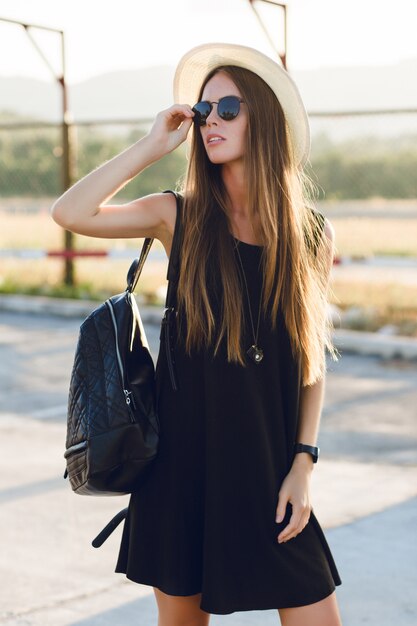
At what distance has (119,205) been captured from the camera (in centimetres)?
279

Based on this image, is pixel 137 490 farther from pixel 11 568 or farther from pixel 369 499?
pixel 369 499

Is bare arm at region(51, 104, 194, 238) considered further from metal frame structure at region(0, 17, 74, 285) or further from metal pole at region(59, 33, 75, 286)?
metal pole at region(59, 33, 75, 286)

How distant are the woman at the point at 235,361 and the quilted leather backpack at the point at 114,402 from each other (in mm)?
43

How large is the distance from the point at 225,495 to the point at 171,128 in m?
0.97

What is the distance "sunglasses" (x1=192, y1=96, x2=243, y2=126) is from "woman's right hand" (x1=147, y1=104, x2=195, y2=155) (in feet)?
0.10

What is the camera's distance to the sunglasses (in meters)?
2.77

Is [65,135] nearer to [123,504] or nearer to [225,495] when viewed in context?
[123,504]

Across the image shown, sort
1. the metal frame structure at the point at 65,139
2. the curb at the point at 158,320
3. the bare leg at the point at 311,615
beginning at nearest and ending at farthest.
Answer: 1. the bare leg at the point at 311,615
2. the curb at the point at 158,320
3. the metal frame structure at the point at 65,139

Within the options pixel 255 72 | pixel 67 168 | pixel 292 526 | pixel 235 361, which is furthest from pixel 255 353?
pixel 67 168

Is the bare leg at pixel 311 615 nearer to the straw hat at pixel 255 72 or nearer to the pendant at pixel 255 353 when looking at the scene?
the pendant at pixel 255 353

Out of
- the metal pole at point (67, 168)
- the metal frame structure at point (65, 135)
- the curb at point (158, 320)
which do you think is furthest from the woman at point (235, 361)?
the metal pole at point (67, 168)

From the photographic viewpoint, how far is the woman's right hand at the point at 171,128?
9.36 ft

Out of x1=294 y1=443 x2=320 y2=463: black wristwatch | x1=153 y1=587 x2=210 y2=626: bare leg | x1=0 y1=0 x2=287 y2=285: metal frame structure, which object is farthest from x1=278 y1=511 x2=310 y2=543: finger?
x1=0 y1=0 x2=287 y2=285: metal frame structure

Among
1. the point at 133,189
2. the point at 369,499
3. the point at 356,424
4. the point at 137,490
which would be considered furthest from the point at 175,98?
the point at 133,189
